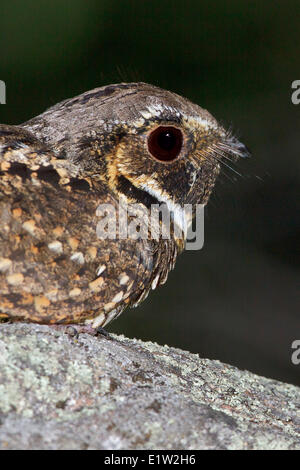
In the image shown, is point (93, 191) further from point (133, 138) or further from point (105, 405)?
point (105, 405)

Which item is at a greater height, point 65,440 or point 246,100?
point 246,100

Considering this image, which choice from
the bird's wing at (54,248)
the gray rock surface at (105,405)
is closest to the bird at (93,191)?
the bird's wing at (54,248)

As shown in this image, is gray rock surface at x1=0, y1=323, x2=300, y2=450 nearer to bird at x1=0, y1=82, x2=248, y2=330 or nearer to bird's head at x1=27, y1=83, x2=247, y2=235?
bird at x1=0, y1=82, x2=248, y2=330

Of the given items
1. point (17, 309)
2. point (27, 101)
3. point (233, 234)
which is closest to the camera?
point (17, 309)

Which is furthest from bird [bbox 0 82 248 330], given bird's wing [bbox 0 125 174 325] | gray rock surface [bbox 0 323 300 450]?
gray rock surface [bbox 0 323 300 450]

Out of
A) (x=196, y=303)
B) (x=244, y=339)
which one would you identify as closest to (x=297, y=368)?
(x=244, y=339)

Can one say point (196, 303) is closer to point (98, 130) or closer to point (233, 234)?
point (233, 234)
